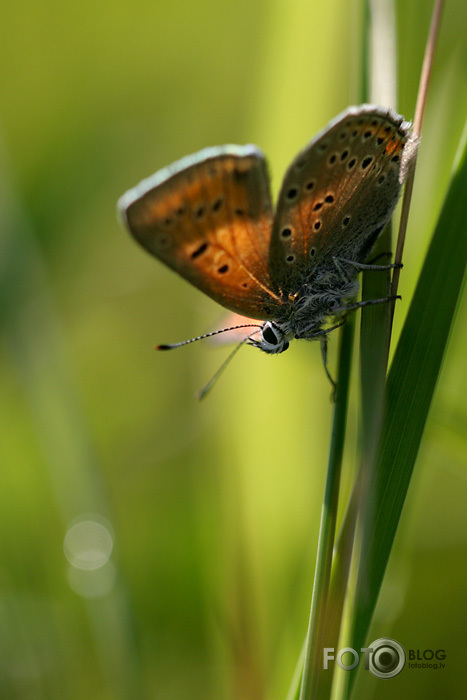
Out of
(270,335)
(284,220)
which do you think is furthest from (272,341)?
(284,220)

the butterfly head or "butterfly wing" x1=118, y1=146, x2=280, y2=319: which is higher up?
"butterfly wing" x1=118, y1=146, x2=280, y2=319

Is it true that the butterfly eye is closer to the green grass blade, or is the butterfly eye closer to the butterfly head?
the butterfly head

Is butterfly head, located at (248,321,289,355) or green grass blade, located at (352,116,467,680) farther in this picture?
butterfly head, located at (248,321,289,355)

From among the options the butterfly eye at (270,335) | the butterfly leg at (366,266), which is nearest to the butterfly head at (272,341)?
the butterfly eye at (270,335)

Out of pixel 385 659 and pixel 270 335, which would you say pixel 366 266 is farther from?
pixel 385 659

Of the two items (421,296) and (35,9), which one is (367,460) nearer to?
(421,296)

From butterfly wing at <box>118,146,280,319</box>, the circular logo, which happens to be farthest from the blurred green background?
butterfly wing at <box>118,146,280,319</box>

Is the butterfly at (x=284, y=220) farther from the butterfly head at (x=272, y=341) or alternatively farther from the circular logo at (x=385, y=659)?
the circular logo at (x=385, y=659)
